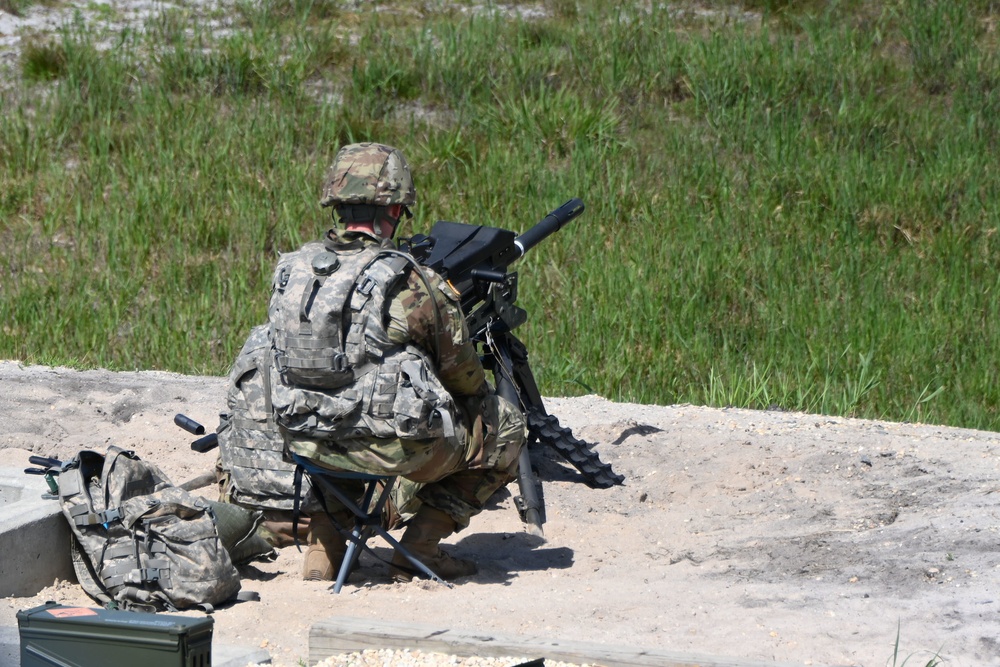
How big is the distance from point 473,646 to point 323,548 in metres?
1.40

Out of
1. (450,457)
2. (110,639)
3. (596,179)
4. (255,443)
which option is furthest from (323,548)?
(596,179)

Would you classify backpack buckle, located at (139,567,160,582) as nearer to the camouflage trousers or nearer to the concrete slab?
the concrete slab

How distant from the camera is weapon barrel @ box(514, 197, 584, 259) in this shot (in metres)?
5.47

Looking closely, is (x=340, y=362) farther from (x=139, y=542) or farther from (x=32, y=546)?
(x=32, y=546)

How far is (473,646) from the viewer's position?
3281mm

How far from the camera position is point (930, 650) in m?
3.40

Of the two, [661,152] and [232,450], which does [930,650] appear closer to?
[232,450]

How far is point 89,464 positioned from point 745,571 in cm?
226

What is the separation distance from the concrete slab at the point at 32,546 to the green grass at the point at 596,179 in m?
3.39

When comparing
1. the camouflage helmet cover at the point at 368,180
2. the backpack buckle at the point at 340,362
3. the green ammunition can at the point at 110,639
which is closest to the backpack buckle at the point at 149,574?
the backpack buckle at the point at 340,362

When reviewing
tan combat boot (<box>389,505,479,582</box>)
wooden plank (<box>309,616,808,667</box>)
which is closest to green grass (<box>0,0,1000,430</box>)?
tan combat boot (<box>389,505,479,582</box>)

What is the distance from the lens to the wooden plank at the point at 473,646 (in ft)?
10.4

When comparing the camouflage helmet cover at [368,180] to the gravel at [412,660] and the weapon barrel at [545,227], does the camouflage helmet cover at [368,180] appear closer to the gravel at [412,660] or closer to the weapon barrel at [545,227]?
the weapon barrel at [545,227]

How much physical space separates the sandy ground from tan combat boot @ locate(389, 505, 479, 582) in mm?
111
